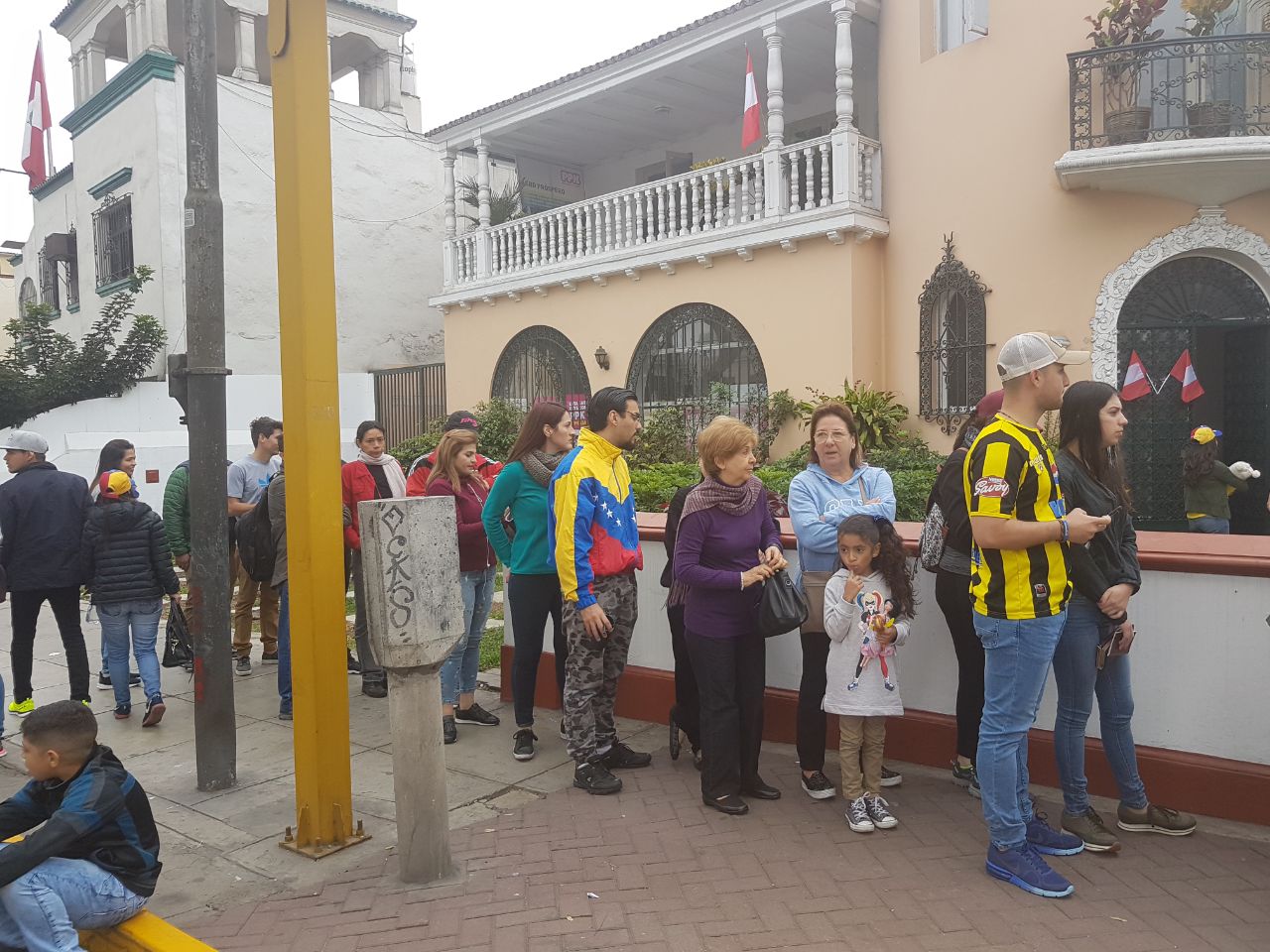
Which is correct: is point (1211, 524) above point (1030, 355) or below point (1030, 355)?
below

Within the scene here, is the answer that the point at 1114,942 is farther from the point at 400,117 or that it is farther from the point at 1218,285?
the point at 400,117

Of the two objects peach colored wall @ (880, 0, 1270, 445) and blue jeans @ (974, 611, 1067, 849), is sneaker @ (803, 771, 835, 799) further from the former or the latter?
peach colored wall @ (880, 0, 1270, 445)

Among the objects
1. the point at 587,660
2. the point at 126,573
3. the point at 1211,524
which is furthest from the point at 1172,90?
the point at 126,573

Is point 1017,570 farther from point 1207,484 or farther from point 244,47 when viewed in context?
point 244,47

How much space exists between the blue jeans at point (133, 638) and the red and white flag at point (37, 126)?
1975 cm

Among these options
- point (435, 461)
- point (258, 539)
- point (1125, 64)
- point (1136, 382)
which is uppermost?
point (1125, 64)

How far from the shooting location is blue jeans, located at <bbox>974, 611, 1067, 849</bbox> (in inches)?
141

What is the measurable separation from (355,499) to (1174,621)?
4.80m

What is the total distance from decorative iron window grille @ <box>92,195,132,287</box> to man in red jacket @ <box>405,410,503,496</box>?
14861 millimetres

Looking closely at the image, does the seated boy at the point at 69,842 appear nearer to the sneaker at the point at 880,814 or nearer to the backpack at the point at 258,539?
the sneaker at the point at 880,814

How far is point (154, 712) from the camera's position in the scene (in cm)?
611

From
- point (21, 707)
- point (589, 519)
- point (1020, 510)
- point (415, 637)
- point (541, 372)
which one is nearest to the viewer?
point (1020, 510)

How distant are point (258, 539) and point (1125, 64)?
32.2ft

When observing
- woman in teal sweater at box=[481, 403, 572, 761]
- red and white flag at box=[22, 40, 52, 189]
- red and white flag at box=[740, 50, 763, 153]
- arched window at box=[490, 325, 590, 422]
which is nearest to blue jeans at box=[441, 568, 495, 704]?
woman in teal sweater at box=[481, 403, 572, 761]
